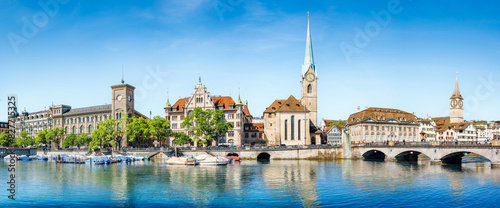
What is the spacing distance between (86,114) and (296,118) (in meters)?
73.0

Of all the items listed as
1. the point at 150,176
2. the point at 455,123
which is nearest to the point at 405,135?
the point at 455,123

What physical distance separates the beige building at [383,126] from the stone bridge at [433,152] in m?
22.4

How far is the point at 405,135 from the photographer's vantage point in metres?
139

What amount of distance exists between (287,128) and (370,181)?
243ft

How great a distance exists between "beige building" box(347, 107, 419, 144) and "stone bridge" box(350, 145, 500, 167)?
22.4m

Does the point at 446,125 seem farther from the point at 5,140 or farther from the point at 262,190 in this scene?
the point at 5,140

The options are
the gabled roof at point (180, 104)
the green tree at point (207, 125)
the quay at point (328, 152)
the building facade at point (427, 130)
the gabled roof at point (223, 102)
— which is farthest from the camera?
the building facade at point (427, 130)

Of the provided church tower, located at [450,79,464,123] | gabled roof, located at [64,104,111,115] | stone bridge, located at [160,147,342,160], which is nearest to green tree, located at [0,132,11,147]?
gabled roof, located at [64,104,111,115]

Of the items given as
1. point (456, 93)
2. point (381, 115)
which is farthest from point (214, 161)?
point (456, 93)

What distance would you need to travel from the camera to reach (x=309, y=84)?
14638cm

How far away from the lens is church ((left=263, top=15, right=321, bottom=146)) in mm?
128000

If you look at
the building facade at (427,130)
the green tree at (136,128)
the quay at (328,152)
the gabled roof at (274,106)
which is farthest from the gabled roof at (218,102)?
the building facade at (427,130)

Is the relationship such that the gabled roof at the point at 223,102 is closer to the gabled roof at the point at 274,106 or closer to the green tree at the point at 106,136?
the gabled roof at the point at 274,106

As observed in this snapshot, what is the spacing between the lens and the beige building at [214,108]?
127938 mm
